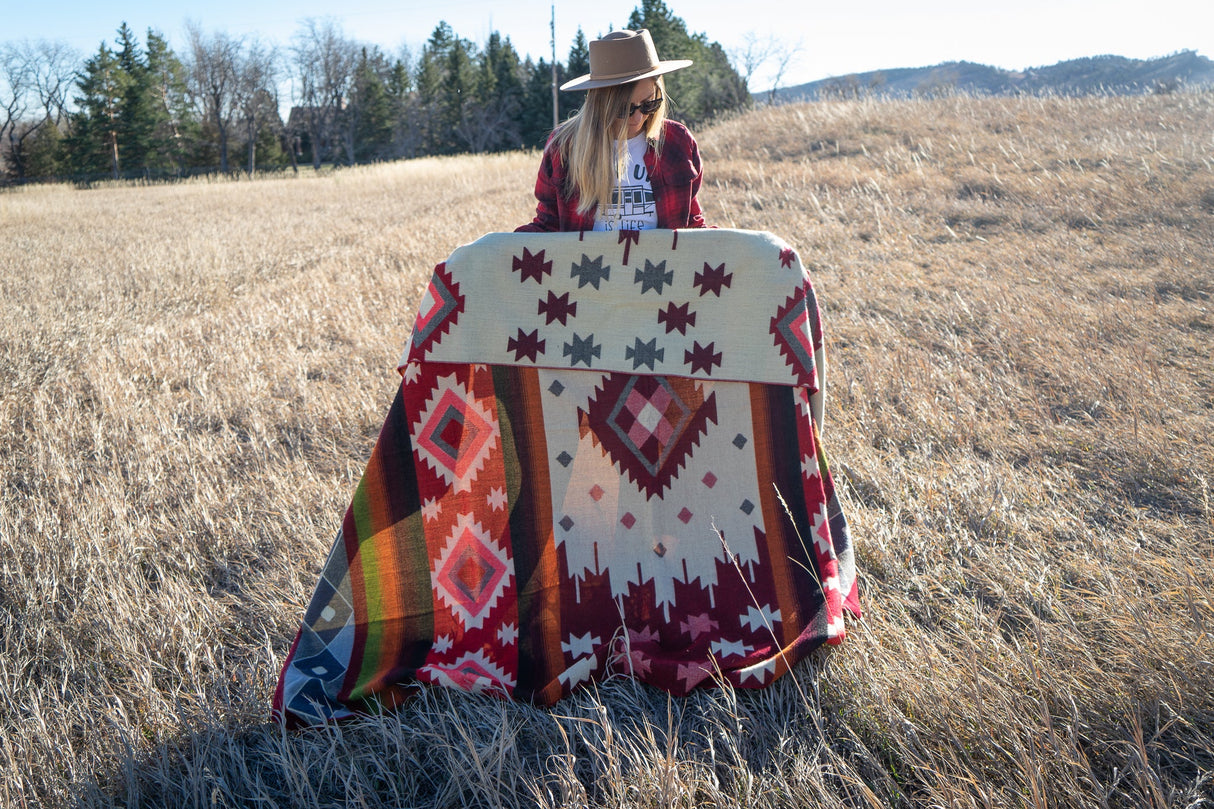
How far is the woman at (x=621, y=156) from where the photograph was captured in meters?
2.32

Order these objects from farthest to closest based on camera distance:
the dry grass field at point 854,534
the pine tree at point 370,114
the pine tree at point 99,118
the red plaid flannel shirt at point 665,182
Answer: the pine tree at point 370,114 < the pine tree at point 99,118 < the red plaid flannel shirt at point 665,182 < the dry grass field at point 854,534

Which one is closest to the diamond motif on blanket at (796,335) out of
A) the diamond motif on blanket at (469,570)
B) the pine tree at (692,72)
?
the diamond motif on blanket at (469,570)

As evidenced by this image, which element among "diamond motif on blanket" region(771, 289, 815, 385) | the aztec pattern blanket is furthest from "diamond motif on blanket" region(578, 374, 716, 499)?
"diamond motif on blanket" region(771, 289, 815, 385)

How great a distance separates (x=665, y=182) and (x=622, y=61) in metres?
0.41

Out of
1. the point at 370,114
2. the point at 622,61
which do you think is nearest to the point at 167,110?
the point at 370,114

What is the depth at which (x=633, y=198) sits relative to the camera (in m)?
2.45

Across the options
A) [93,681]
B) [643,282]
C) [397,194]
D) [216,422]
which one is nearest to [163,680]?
[93,681]

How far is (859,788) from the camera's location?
1703 mm

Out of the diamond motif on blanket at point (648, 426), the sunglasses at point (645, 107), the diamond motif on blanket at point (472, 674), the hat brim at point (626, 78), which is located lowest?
the diamond motif on blanket at point (472, 674)

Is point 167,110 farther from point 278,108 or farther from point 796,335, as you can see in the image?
point 796,335

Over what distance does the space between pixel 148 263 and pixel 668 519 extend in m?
9.99

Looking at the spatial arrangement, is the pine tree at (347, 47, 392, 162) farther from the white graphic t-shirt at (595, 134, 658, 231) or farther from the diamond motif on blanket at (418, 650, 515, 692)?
the diamond motif on blanket at (418, 650, 515, 692)

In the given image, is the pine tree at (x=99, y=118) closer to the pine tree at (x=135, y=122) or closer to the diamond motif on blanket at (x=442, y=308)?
the pine tree at (x=135, y=122)

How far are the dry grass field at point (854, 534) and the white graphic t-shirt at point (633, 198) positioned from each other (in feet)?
5.02
